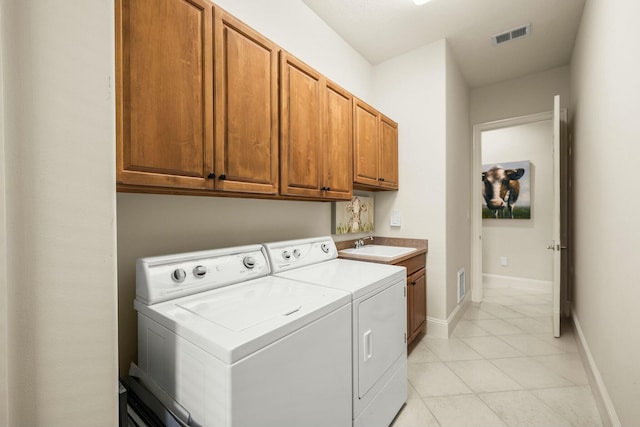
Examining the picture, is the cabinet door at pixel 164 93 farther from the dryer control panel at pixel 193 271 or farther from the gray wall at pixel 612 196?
the gray wall at pixel 612 196

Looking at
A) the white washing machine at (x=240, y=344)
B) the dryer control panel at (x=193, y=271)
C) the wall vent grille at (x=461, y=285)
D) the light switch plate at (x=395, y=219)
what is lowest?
the wall vent grille at (x=461, y=285)

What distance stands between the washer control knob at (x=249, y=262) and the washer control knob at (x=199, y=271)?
225mm

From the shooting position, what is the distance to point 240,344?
0.81 meters

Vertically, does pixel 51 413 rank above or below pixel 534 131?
below

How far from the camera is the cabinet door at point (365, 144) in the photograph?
2.27 meters

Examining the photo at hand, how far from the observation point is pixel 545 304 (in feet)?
11.8

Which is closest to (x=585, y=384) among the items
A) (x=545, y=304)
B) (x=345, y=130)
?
(x=545, y=304)

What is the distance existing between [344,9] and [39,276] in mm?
2597

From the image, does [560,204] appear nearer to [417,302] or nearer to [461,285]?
[461,285]

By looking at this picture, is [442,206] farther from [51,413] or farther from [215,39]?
[51,413]

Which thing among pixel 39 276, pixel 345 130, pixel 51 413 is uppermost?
pixel 345 130

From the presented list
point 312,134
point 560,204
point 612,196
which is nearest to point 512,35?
→ point 560,204

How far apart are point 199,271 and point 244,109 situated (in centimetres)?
80

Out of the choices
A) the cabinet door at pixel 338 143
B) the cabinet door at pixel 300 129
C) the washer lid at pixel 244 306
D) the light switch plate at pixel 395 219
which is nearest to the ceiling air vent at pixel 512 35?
the cabinet door at pixel 338 143
